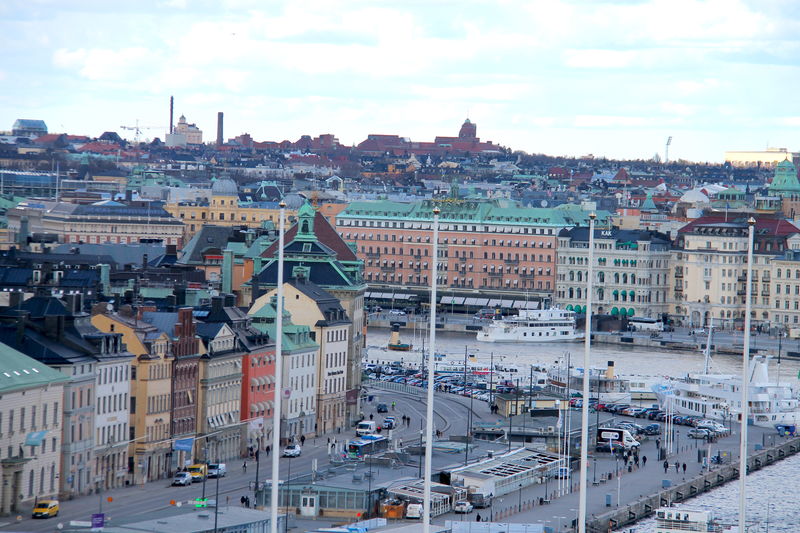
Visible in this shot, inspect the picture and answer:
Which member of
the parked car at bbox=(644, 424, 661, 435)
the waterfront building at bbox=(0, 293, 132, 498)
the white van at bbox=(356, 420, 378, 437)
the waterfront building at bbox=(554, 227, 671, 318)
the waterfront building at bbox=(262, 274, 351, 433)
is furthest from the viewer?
the waterfront building at bbox=(554, 227, 671, 318)

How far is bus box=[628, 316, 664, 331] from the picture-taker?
3846 inches

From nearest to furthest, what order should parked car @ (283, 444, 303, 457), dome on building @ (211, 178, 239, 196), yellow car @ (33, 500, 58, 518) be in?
yellow car @ (33, 500, 58, 518) < parked car @ (283, 444, 303, 457) < dome on building @ (211, 178, 239, 196)

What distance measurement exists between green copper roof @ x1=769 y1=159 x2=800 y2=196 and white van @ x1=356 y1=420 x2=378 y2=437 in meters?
73.0

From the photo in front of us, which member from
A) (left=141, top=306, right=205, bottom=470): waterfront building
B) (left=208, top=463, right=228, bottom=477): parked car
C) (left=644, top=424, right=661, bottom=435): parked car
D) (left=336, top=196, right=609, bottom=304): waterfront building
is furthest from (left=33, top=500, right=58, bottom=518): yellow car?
(left=336, top=196, right=609, bottom=304): waterfront building

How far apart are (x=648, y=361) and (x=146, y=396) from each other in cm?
4045

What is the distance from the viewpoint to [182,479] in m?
44.8

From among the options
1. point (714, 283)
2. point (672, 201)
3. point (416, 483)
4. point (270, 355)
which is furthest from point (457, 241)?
point (416, 483)

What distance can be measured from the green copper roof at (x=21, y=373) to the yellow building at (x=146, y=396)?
3.60m

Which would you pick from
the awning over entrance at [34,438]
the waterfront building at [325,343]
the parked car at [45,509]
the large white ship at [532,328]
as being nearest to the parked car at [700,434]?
the waterfront building at [325,343]

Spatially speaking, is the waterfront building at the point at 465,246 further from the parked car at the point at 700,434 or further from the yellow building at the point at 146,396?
the yellow building at the point at 146,396

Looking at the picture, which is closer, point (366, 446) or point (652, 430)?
point (366, 446)

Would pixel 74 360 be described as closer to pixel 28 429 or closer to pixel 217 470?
pixel 28 429

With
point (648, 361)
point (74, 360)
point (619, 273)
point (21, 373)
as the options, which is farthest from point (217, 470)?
point (619, 273)

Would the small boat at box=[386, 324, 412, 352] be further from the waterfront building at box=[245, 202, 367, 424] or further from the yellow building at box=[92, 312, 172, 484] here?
the yellow building at box=[92, 312, 172, 484]
